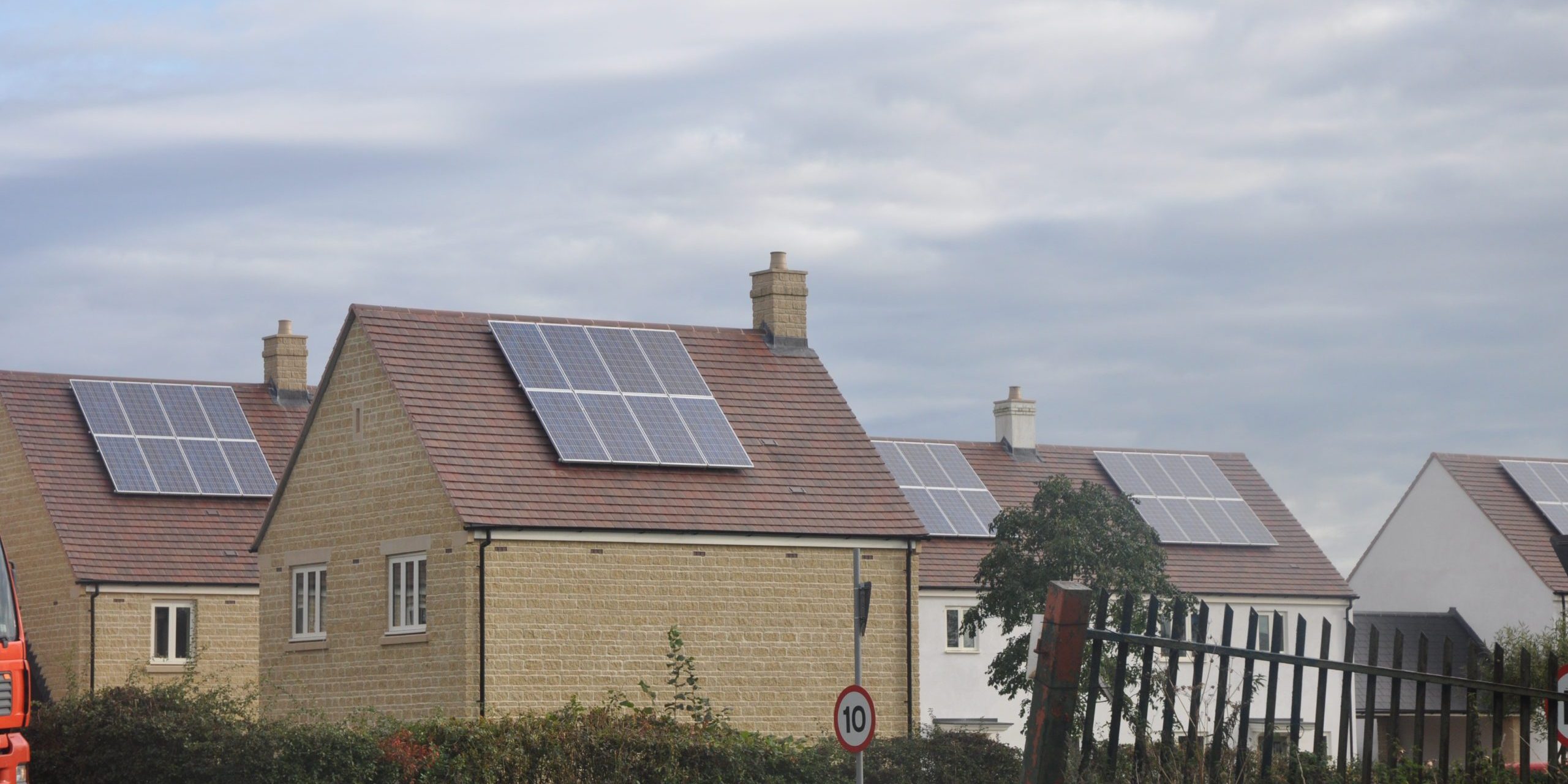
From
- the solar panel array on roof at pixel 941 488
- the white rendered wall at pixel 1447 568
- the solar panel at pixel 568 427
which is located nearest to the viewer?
the solar panel at pixel 568 427

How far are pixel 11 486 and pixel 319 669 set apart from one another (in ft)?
42.6

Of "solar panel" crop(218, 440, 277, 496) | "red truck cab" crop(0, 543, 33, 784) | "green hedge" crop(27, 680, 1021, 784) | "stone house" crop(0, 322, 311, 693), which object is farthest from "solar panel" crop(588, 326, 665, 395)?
"red truck cab" crop(0, 543, 33, 784)

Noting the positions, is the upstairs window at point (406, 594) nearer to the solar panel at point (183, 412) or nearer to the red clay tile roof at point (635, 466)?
the red clay tile roof at point (635, 466)

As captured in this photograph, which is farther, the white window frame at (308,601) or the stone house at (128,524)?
the stone house at (128,524)

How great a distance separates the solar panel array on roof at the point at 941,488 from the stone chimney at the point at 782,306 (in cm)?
974

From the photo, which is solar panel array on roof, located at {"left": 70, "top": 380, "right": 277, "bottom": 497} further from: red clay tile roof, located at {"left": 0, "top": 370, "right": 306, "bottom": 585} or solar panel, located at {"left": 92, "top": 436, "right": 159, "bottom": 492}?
red clay tile roof, located at {"left": 0, "top": 370, "right": 306, "bottom": 585}

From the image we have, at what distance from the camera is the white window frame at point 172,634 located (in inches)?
1539

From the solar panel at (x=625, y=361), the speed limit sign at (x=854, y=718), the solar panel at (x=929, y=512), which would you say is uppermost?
the solar panel at (x=625, y=361)

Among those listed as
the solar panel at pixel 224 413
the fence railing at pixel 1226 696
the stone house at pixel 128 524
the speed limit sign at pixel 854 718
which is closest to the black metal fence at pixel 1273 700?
the fence railing at pixel 1226 696

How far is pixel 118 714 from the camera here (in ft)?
82.3

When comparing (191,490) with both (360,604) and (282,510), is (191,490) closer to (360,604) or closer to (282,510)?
(282,510)

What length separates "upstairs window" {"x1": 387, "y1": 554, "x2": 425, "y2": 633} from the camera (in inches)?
1192

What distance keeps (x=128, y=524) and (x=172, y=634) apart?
100 inches

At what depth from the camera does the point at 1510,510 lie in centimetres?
5344
